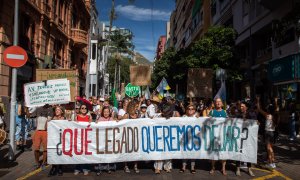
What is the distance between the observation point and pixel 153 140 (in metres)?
8.54

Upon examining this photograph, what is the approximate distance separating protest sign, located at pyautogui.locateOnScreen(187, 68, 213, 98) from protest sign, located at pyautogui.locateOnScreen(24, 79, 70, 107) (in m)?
5.70

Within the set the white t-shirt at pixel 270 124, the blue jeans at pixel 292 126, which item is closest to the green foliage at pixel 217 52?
the blue jeans at pixel 292 126

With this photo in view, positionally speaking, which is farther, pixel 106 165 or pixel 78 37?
pixel 78 37

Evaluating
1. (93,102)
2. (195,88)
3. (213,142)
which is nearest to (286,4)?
(195,88)

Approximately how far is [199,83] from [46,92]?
6.37m

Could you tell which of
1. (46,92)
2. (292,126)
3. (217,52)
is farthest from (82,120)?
(217,52)

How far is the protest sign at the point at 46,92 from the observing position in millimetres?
9430

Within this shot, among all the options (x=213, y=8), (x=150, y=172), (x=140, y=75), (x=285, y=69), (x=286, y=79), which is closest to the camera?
(x=150, y=172)

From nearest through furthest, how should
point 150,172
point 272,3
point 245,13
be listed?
point 150,172 < point 272,3 < point 245,13

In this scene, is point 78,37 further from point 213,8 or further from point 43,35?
point 213,8

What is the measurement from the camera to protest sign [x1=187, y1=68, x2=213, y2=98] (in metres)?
13.8

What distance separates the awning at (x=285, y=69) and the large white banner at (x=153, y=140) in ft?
31.4

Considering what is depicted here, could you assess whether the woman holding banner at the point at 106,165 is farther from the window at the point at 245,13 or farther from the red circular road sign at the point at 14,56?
the window at the point at 245,13

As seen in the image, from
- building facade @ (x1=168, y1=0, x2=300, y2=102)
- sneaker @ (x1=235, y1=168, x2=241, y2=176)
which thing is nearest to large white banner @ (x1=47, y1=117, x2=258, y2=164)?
sneaker @ (x1=235, y1=168, x2=241, y2=176)
